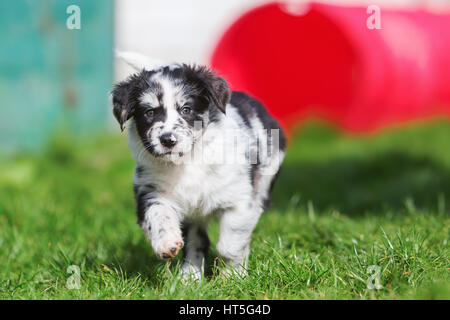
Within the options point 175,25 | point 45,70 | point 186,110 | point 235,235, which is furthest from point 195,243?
point 175,25

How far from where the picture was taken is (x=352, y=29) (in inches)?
320

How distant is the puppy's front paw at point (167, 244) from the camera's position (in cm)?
308

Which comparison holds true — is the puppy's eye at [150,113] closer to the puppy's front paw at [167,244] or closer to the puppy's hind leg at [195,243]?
the puppy's front paw at [167,244]

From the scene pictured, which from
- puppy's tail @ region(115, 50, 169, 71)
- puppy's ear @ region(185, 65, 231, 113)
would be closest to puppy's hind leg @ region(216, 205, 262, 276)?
puppy's ear @ region(185, 65, 231, 113)

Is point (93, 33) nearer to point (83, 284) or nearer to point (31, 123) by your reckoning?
point (31, 123)

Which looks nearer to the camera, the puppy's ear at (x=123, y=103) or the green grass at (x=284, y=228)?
the green grass at (x=284, y=228)

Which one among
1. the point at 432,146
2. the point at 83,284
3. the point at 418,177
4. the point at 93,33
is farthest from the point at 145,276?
the point at 93,33

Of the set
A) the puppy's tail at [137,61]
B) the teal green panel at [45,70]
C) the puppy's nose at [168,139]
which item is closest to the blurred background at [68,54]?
the teal green panel at [45,70]

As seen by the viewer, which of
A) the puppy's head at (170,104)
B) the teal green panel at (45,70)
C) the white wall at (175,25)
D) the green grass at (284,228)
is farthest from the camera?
the white wall at (175,25)

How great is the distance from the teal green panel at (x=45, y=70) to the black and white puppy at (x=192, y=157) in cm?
486

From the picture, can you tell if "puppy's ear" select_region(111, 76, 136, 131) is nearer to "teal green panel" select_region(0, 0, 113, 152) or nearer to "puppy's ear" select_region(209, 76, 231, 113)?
"puppy's ear" select_region(209, 76, 231, 113)

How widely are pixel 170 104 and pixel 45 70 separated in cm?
578

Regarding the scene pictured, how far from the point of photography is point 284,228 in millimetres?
4137

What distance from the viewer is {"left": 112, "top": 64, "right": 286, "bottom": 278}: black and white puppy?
3.33m
